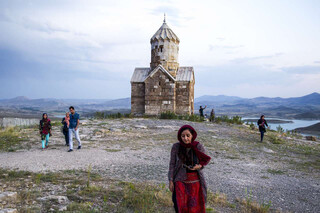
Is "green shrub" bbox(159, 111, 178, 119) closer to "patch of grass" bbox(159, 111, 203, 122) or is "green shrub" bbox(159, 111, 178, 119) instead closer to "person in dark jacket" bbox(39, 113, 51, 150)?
"patch of grass" bbox(159, 111, 203, 122)

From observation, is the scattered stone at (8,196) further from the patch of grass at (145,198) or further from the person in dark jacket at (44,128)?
the person in dark jacket at (44,128)

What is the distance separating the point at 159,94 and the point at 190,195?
1838cm

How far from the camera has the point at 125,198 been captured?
15.9 feet

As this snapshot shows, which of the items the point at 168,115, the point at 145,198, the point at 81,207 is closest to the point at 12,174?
the point at 81,207

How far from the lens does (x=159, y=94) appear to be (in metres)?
21.8

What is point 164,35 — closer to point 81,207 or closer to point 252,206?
point 252,206

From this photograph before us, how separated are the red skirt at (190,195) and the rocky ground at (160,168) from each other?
4.51 ft

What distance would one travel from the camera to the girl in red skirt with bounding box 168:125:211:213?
11.7 feet

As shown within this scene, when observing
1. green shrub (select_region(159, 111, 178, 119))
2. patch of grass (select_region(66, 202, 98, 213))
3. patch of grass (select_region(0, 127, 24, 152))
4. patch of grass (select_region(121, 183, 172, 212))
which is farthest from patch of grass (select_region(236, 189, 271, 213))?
green shrub (select_region(159, 111, 178, 119))

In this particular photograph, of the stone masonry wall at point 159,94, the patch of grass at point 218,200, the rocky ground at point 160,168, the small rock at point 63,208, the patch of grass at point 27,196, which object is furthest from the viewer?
the stone masonry wall at point 159,94

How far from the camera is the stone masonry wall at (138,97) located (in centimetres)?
2267

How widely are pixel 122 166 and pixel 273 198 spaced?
4.30 meters

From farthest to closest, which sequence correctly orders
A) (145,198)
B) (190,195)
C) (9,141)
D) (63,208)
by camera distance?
(9,141), (145,198), (63,208), (190,195)

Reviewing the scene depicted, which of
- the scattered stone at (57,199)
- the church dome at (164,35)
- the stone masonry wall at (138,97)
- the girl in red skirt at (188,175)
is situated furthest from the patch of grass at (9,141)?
the church dome at (164,35)
